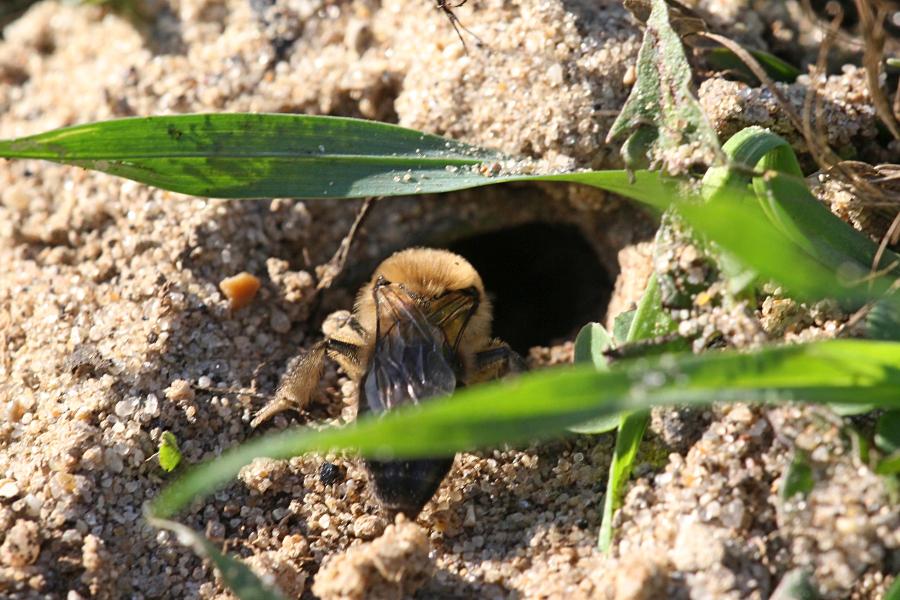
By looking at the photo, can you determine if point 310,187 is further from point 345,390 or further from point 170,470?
point 170,470

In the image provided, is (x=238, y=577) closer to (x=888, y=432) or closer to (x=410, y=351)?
(x=410, y=351)

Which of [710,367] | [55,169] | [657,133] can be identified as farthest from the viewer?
[55,169]

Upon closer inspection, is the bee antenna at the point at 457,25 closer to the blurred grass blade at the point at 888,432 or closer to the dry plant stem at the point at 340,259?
the dry plant stem at the point at 340,259

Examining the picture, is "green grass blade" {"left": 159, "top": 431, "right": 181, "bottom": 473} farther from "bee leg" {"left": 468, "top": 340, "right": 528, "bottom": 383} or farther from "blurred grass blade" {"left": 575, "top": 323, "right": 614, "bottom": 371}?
"blurred grass blade" {"left": 575, "top": 323, "right": 614, "bottom": 371}

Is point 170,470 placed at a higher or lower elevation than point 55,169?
lower

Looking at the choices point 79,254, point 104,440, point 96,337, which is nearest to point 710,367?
point 104,440

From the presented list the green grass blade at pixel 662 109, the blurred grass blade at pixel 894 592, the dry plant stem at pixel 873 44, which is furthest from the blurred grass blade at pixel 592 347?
the dry plant stem at pixel 873 44

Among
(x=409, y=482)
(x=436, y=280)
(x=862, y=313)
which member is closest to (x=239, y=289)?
(x=436, y=280)
